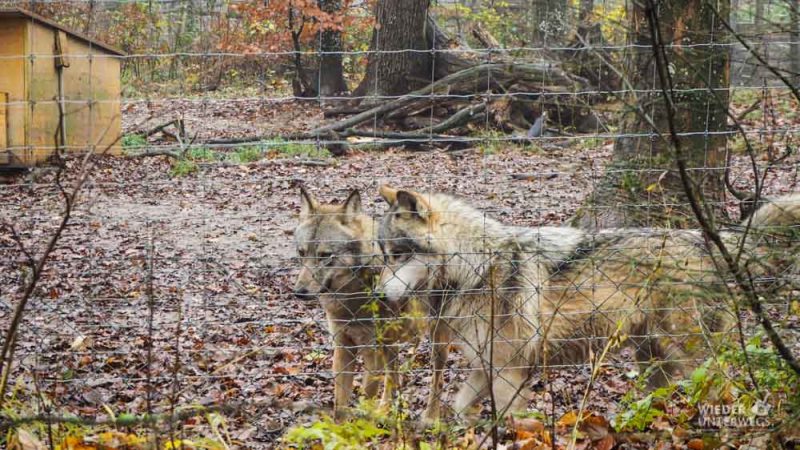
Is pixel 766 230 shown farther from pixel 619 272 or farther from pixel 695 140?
pixel 695 140

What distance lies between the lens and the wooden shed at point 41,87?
10.0 meters

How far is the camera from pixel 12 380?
4750 mm

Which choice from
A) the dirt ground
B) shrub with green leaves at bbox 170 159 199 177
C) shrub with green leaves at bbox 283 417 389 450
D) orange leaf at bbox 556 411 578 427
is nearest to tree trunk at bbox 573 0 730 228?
the dirt ground

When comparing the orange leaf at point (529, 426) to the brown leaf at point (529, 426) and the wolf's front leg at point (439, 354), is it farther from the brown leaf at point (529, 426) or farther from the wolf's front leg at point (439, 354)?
the wolf's front leg at point (439, 354)

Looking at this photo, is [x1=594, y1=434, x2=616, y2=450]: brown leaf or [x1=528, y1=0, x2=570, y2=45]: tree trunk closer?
[x1=594, y1=434, x2=616, y2=450]: brown leaf

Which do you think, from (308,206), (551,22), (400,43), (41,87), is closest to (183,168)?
(41,87)

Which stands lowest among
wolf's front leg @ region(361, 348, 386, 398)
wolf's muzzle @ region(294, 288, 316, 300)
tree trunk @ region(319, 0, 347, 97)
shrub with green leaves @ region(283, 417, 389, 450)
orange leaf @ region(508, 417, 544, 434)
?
wolf's front leg @ region(361, 348, 386, 398)

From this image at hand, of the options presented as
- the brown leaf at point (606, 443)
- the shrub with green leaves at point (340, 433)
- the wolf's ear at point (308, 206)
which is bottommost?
the brown leaf at point (606, 443)

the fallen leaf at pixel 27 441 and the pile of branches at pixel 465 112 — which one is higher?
the pile of branches at pixel 465 112

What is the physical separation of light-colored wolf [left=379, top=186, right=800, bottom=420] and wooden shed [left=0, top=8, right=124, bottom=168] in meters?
6.00

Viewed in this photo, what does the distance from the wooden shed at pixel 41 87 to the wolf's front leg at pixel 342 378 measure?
5.59m

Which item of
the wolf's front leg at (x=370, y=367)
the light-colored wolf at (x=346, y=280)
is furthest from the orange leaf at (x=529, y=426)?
the wolf's front leg at (x=370, y=367)

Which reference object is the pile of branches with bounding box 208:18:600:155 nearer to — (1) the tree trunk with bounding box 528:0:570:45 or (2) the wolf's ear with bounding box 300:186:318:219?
(1) the tree trunk with bounding box 528:0:570:45

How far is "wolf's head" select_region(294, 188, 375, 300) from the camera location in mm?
5172
